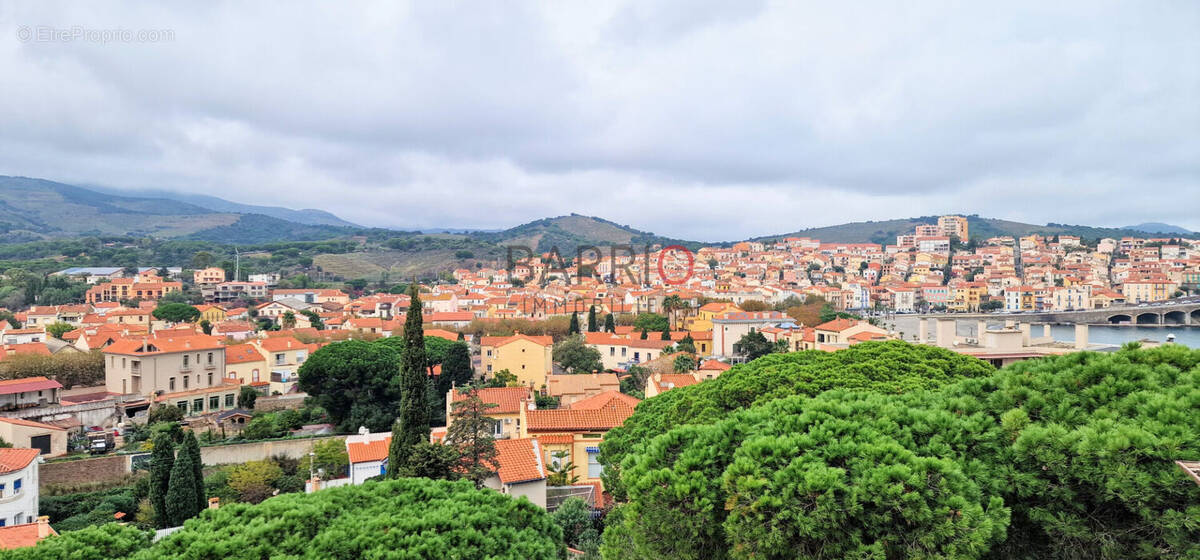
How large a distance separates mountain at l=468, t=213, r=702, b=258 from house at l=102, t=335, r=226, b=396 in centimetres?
10551

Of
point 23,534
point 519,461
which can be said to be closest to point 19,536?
point 23,534

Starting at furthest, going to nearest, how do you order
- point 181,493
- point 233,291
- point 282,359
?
point 233,291 → point 282,359 → point 181,493

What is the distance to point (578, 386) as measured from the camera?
849 inches

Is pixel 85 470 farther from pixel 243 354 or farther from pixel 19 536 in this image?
pixel 243 354

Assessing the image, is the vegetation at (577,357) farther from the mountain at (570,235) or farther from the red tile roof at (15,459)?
the mountain at (570,235)

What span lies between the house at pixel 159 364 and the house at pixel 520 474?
19577mm

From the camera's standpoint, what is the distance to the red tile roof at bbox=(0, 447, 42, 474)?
1406 cm

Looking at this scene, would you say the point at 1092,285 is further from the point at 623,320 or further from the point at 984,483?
the point at 984,483

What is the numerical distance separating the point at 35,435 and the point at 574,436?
1664 cm

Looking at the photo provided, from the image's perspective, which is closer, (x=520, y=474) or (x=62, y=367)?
(x=520, y=474)

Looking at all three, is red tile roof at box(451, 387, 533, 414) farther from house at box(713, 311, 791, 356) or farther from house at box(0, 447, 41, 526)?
house at box(713, 311, 791, 356)

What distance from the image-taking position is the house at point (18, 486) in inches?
548

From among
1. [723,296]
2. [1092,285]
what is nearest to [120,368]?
[723,296]

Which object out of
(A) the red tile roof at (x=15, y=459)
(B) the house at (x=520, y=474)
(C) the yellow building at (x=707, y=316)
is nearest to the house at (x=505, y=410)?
(B) the house at (x=520, y=474)
